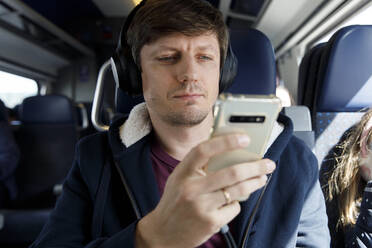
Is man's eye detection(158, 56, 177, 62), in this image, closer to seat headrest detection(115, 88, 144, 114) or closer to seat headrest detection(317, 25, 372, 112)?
seat headrest detection(115, 88, 144, 114)

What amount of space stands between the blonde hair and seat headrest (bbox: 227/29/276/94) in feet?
1.44

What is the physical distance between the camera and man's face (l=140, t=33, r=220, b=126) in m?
0.97

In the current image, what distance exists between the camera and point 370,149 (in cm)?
124

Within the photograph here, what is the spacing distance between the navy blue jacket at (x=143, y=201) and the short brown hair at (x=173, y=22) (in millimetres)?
415

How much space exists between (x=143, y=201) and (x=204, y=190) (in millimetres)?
520

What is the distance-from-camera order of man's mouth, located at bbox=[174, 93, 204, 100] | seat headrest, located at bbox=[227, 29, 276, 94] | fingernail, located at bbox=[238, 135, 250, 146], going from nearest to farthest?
fingernail, located at bbox=[238, 135, 250, 146] → man's mouth, located at bbox=[174, 93, 204, 100] → seat headrest, located at bbox=[227, 29, 276, 94]

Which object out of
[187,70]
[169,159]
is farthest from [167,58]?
[169,159]

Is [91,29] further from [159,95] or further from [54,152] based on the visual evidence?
[159,95]

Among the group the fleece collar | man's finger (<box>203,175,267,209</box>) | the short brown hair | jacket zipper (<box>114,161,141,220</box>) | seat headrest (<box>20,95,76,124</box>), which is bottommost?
seat headrest (<box>20,95,76,124</box>)

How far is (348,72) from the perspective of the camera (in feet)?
4.35

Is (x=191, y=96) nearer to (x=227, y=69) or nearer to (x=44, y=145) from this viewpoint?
(x=227, y=69)

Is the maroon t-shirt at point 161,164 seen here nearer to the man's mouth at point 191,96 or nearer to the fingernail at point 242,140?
the man's mouth at point 191,96

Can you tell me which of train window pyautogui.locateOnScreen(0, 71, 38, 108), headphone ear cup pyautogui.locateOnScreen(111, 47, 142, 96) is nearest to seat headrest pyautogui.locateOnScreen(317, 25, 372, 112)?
headphone ear cup pyautogui.locateOnScreen(111, 47, 142, 96)

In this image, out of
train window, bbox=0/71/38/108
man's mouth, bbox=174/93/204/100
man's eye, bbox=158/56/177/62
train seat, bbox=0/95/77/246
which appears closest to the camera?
man's mouth, bbox=174/93/204/100
